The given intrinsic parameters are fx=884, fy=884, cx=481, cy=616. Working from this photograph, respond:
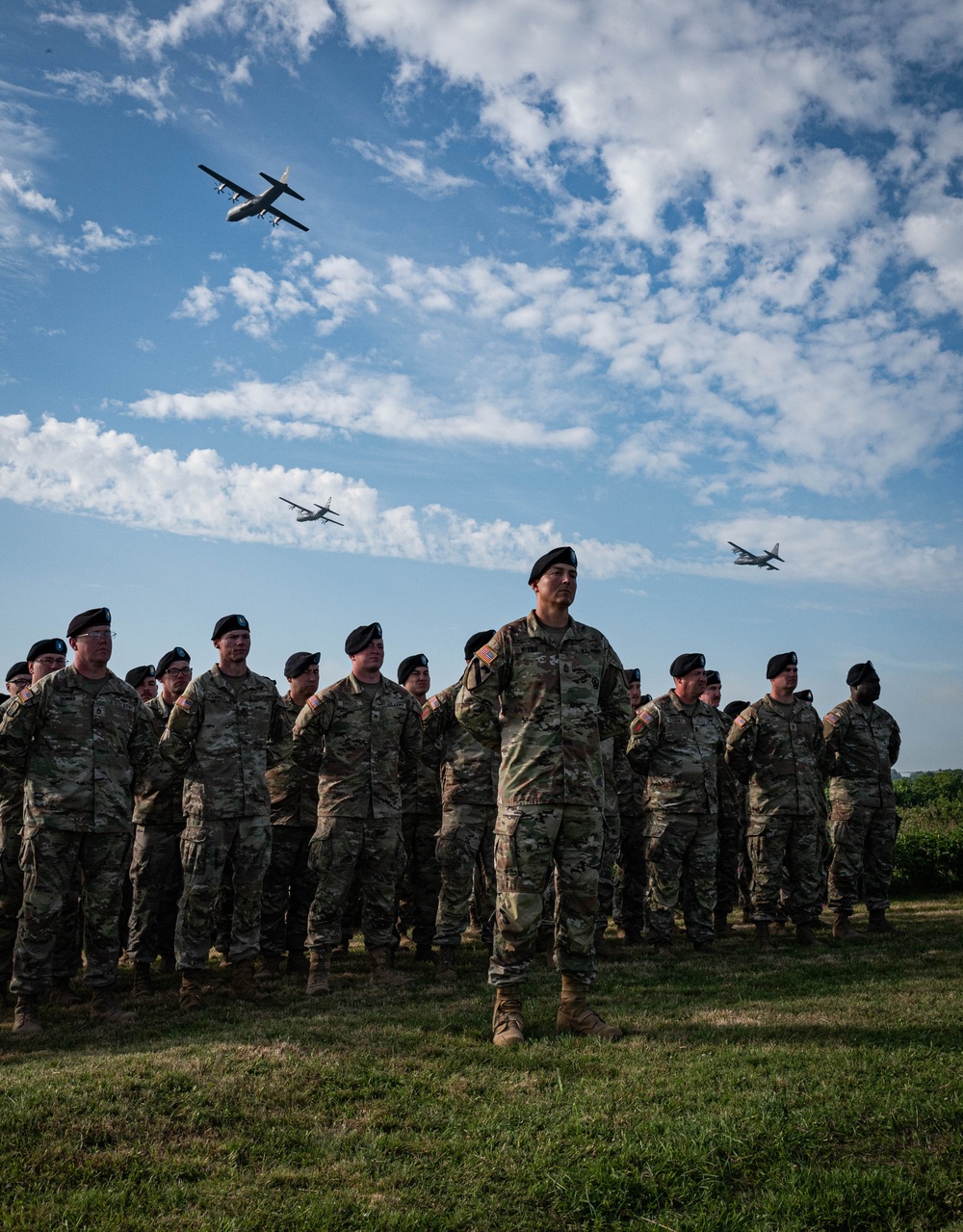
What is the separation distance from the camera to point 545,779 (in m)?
5.38

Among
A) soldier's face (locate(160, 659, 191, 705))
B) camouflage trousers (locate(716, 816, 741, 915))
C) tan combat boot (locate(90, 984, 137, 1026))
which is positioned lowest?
tan combat boot (locate(90, 984, 137, 1026))

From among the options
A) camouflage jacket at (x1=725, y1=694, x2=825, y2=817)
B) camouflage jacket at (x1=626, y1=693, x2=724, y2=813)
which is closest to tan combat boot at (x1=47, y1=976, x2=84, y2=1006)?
camouflage jacket at (x1=626, y1=693, x2=724, y2=813)

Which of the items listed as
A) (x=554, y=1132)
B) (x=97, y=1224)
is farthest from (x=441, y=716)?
(x=97, y=1224)

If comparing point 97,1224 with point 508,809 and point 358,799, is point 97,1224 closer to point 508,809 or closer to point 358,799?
point 508,809

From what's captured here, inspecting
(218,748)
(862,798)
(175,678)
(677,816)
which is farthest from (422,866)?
(862,798)

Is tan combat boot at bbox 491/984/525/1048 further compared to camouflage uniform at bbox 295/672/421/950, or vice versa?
camouflage uniform at bbox 295/672/421/950

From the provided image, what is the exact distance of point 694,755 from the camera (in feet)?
28.5

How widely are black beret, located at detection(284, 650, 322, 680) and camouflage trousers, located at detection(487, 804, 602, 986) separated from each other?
14.2ft

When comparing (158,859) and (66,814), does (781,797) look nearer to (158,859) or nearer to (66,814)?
(158,859)

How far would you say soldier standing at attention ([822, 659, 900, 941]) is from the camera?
9.86 metres

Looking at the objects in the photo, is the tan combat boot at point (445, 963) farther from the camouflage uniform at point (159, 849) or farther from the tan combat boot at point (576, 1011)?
the camouflage uniform at point (159, 849)

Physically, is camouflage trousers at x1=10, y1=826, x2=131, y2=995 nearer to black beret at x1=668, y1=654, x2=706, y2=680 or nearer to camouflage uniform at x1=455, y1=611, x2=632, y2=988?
camouflage uniform at x1=455, y1=611, x2=632, y2=988

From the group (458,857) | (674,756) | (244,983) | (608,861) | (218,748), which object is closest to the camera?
(244,983)

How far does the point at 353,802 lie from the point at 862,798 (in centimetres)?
602
